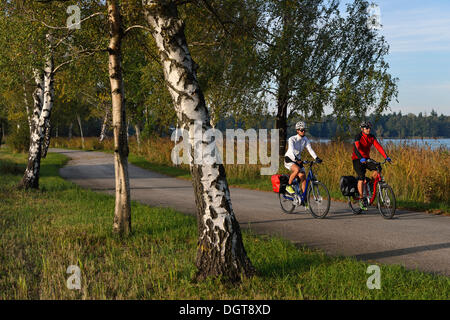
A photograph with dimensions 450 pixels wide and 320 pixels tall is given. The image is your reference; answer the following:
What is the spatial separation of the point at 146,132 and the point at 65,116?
84.4 feet

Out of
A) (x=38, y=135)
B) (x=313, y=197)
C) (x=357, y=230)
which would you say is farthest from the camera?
(x=38, y=135)

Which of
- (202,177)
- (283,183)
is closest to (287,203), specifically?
(283,183)

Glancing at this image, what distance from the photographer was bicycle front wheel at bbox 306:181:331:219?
31.0 ft

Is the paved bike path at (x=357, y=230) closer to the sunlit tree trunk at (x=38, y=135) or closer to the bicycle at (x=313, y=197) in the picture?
the bicycle at (x=313, y=197)

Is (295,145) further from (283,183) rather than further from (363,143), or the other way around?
(363,143)

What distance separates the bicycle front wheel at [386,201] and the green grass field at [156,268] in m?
3.63

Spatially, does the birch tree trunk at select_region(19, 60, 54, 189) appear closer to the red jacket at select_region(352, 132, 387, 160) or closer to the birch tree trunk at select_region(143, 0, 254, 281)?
the birch tree trunk at select_region(143, 0, 254, 281)

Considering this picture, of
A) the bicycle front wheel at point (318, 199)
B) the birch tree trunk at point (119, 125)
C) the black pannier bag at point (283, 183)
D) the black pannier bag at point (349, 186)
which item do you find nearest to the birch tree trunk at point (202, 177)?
the birch tree trunk at point (119, 125)

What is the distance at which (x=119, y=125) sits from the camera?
7.42 m

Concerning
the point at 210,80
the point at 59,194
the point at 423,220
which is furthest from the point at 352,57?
the point at 59,194

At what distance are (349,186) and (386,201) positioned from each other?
90cm

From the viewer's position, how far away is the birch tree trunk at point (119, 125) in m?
7.42

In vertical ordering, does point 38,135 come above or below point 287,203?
above

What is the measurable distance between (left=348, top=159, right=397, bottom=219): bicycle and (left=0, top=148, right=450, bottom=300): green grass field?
3619mm
